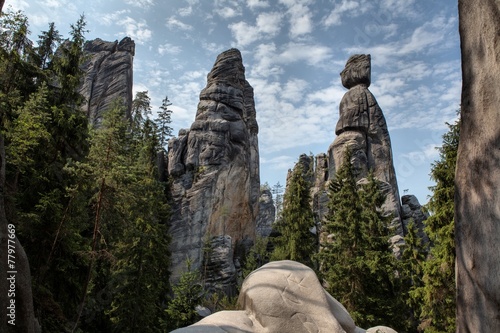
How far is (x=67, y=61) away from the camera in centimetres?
1462

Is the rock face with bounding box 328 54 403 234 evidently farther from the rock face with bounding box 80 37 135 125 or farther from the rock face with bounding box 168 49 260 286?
the rock face with bounding box 80 37 135 125

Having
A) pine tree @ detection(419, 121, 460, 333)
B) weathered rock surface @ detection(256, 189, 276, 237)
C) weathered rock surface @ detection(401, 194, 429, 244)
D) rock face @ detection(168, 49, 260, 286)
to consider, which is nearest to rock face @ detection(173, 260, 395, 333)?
pine tree @ detection(419, 121, 460, 333)

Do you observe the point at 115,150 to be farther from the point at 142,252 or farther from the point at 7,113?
the point at 142,252

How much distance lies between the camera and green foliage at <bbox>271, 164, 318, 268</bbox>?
22938 mm

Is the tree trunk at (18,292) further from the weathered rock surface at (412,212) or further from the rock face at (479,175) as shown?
the weathered rock surface at (412,212)

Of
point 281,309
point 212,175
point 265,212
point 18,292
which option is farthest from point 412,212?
point 265,212

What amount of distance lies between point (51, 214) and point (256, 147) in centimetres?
5000

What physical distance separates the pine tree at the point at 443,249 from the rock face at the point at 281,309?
17.1 feet

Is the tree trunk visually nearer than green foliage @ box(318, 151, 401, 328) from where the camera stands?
Yes

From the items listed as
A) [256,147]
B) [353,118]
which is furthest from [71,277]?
[256,147]

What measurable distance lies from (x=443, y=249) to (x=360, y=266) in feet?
16.1

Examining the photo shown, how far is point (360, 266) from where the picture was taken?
17875 millimetres

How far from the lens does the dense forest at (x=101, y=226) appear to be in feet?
39.8

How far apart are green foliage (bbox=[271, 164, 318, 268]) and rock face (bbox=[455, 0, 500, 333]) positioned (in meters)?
19.8
